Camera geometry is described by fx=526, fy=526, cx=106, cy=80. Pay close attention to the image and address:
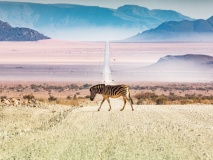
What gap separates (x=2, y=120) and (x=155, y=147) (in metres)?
9.30

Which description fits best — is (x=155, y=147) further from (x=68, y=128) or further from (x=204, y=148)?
(x=68, y=128)

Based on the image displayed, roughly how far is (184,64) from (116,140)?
131918 millimetres

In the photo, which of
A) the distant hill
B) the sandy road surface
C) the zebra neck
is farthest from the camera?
the distant hill

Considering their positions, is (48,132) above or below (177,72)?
above

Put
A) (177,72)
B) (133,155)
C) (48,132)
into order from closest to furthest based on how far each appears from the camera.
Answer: (133,155) < (48,132) < (177,72)

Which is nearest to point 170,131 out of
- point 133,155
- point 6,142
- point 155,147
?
point 155,147

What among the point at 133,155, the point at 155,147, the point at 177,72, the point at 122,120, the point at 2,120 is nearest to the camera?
the point at 133,155

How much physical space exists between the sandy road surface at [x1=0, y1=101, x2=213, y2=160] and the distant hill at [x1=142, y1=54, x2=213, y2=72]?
116 m

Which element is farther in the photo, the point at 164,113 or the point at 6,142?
the point at 164,113

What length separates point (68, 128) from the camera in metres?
17.3

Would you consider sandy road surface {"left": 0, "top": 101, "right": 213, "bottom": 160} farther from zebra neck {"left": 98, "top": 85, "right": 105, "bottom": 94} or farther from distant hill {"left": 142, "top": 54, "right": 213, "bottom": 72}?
distant hill {"left": 142, "top": 54, "right": 213, "bottom": 72}

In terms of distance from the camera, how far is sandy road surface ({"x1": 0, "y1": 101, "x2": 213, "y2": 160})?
1334 centimetres

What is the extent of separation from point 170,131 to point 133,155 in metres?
3.68

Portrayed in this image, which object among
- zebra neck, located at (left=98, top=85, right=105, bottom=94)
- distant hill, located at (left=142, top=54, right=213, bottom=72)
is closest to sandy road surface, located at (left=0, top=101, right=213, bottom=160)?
zebra neck, located at (left=98, top=85, right=105, bottom=94)
